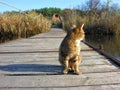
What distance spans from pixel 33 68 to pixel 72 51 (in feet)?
2.79

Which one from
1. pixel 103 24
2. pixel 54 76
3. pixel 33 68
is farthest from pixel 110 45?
pixel 54 76

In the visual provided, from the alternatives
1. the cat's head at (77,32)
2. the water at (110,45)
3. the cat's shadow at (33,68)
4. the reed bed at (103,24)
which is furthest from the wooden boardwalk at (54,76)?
the reed bed at (103,24)

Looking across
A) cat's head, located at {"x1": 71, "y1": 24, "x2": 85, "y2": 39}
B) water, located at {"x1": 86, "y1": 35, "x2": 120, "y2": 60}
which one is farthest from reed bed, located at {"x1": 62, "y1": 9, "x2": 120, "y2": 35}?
cat's head, located at {"x1": 71, "y1": 24, "x2": 85, "y2": 39}

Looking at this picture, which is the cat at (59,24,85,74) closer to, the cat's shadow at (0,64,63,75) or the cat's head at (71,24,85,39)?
the cat's head at (71,24,85,39)

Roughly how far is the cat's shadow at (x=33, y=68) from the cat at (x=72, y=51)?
0.65 ft

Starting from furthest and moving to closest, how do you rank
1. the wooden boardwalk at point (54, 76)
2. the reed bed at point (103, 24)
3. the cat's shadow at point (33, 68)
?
the reed bed at point (103, 24)
the cat's shadow at point (33, 68)
the wooden boardwalk at point (54, 76)

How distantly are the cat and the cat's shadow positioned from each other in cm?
20

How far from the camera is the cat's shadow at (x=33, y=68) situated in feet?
15.2

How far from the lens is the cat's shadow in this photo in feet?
15.2

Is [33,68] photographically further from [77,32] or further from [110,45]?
[110,45]

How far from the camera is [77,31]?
4.44 m

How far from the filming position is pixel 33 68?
491cm

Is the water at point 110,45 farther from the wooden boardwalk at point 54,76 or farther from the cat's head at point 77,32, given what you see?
the cat's head at point 77,32

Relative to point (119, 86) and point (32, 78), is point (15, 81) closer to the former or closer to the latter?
point (32, 78)
